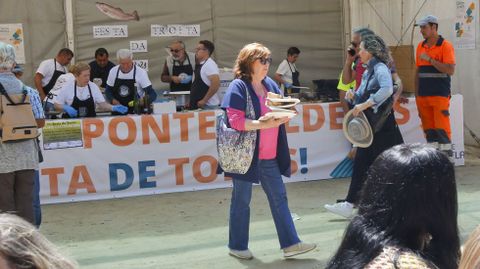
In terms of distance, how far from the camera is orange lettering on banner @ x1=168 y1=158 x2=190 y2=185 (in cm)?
840

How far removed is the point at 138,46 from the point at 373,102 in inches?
247

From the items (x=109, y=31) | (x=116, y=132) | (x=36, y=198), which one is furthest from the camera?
(x=109, y=31)

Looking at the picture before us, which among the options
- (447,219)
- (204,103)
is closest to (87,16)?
(204,103)

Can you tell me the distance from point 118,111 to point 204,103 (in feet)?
4.38

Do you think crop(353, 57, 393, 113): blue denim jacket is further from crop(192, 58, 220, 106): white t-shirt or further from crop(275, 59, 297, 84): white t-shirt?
crop(275, 59, 297, 84): white t-shirt

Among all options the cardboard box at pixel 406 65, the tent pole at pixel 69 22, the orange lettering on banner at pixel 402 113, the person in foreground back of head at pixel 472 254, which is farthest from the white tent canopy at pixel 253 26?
the person in foreground back of head at pixel 472 254

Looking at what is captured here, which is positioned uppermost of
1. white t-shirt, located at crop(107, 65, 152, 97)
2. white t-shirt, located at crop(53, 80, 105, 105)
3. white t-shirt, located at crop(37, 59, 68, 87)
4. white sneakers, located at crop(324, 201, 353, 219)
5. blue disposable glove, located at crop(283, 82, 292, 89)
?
white t-shirt, located at crop(37, 59, 68, 87)

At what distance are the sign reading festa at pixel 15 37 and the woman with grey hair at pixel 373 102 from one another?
21.4ft

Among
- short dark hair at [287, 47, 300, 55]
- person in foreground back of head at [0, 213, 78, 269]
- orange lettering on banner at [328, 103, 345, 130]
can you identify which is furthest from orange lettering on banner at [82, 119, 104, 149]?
person in foreground back of head at [0, 213, 78, 269]

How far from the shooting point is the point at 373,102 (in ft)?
21.1

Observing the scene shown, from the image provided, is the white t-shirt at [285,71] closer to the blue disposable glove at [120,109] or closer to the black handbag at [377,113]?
the blue disposable glove at [120,109]

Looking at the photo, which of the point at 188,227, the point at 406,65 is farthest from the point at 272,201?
the point at 406,65

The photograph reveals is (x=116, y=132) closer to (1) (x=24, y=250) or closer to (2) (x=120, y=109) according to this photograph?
(2) (x=120, y=109)

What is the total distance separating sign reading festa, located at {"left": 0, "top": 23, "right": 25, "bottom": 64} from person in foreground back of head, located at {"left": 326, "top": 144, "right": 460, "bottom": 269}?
32.7 feet
